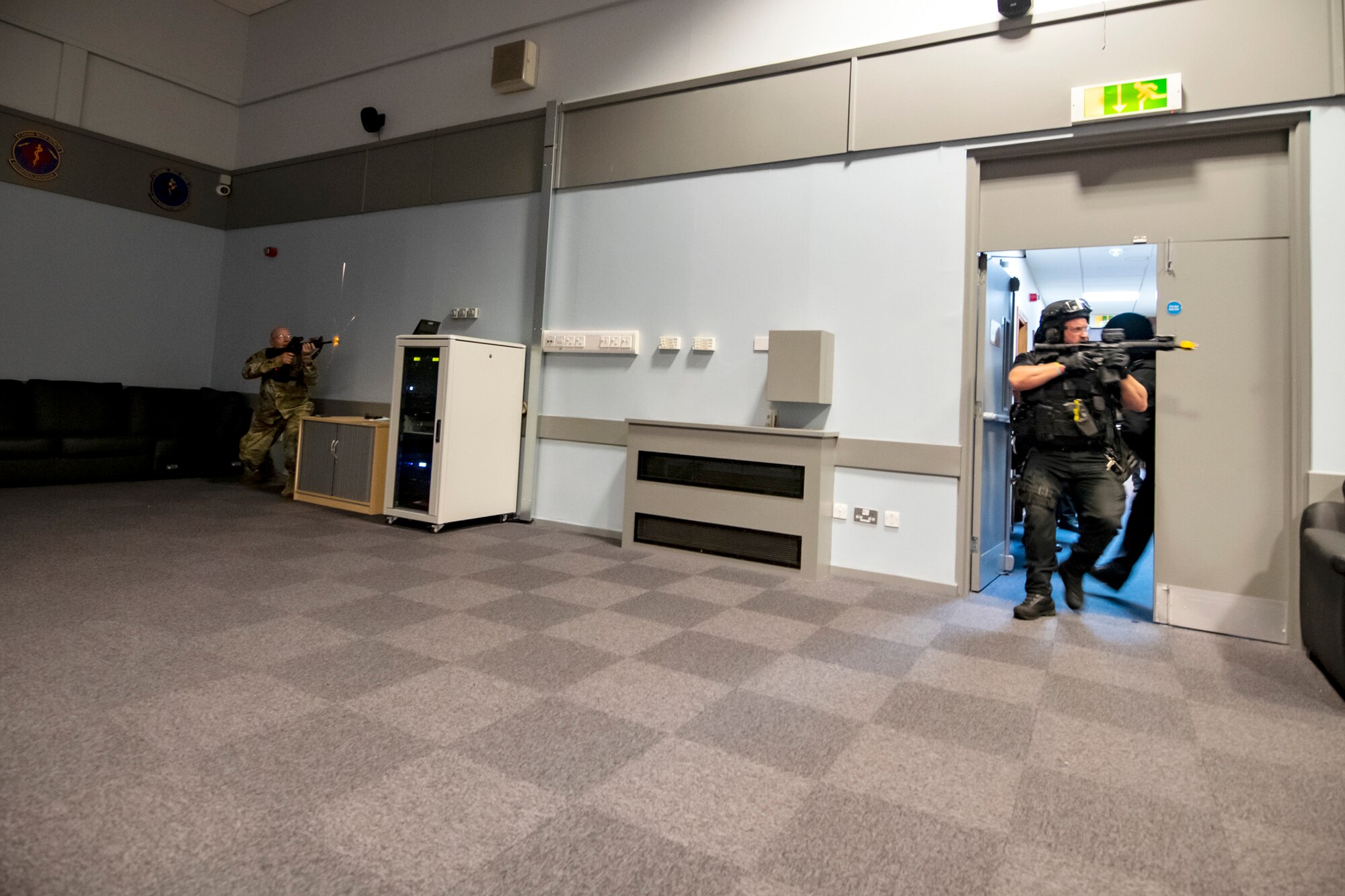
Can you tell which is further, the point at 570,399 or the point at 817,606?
the point at 570,399

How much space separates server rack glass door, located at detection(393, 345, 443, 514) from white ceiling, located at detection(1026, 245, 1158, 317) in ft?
12.5

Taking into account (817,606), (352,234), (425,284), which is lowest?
(817,606)

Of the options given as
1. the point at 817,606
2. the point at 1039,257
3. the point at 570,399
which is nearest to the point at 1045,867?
the point at 817,606

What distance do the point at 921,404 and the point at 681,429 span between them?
1.40 m

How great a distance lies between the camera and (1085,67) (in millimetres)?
3611

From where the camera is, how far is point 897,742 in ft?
6.69

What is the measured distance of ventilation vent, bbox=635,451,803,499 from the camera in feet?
13.6

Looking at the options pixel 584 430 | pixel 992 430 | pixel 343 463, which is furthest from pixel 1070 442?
pixel 343 463

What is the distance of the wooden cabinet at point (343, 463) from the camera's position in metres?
5.32

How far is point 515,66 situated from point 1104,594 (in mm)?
5325

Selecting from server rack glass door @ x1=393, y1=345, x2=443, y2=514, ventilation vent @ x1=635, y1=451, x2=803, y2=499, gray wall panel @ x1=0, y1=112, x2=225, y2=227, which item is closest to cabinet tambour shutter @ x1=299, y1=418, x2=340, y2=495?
server rack glass door @ x1=393, y1=345, x2=443, y2=514

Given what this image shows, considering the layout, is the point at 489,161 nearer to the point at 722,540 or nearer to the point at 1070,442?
the point at 722,540

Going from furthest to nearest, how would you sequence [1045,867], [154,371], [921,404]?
[154,371], [921,404], [1045,867]

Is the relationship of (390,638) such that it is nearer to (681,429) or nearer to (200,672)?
(200,672)
